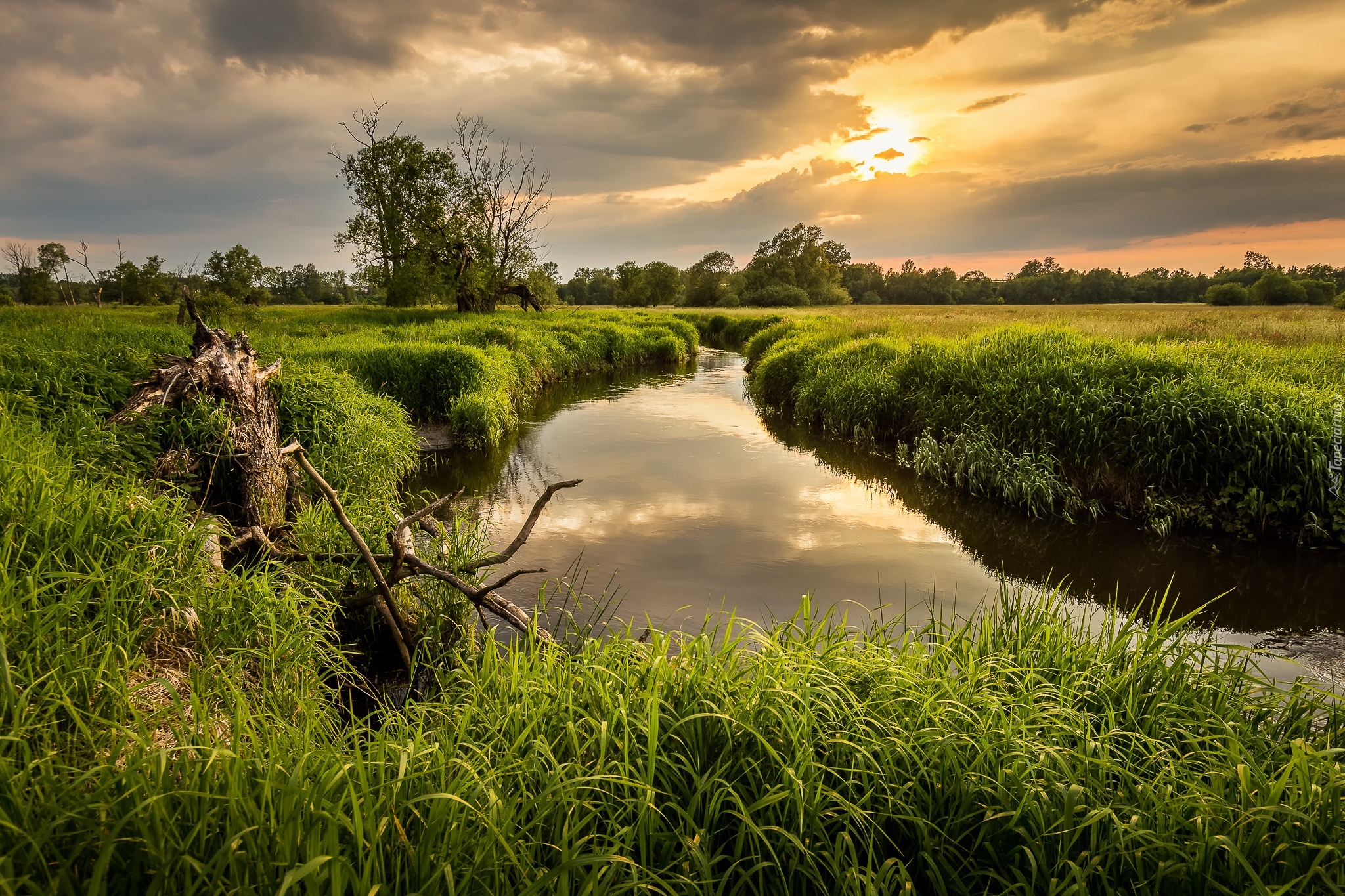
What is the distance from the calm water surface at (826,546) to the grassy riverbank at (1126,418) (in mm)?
422

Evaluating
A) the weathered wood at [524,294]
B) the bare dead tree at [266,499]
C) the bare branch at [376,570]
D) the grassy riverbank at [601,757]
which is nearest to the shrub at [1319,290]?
the weathered wood at [524,294]

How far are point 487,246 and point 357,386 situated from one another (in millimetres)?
21979

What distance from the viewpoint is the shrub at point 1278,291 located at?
114ft

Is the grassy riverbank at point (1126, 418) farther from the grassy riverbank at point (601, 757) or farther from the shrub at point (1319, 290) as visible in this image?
the shrub at point (1319, 290)

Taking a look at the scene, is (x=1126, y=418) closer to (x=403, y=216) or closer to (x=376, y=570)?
(x=376, y=570)

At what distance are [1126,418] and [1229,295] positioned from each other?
42.5 meters

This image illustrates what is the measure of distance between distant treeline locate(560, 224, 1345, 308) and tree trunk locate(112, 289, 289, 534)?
58595mm

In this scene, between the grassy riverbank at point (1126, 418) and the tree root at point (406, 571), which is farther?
the grassy riverbank at point (1126, 418)

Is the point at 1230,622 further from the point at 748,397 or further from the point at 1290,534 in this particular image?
the point at 748,397

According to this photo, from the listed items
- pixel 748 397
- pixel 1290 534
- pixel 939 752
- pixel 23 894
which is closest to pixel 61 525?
pixel 23 894

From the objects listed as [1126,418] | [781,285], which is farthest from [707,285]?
[1126,418]

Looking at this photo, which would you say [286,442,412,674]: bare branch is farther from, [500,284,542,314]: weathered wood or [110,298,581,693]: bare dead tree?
[500,284,542,314]: weathered wood

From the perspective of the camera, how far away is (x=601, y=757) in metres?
2.18

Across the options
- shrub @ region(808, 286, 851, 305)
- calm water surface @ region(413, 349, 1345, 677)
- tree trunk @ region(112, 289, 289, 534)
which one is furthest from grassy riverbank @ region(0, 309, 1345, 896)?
shrub @ region(808, 286, 851, 305)
